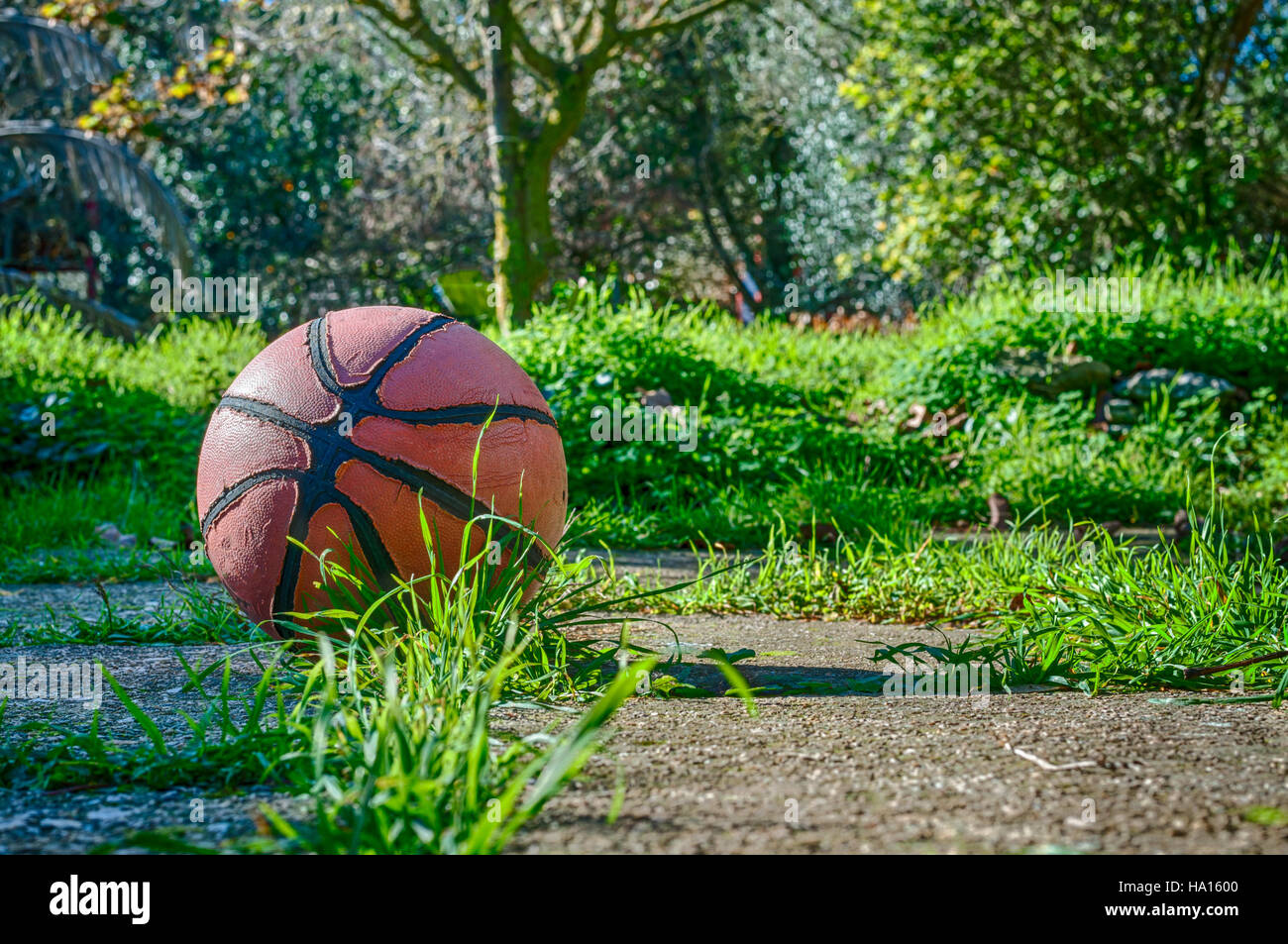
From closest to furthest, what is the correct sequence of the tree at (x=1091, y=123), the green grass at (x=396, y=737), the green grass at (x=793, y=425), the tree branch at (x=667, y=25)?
1. the green grass at (x=396, y=737)
2. the green grass at (x=793, y=425)
3. the tree branch at (x=667, y=25)
4. the tree at (x=1091, y=123)

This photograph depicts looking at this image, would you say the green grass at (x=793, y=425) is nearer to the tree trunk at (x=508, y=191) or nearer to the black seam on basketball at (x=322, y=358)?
the tree trunk at (x=508, y=191)

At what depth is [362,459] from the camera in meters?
3.23

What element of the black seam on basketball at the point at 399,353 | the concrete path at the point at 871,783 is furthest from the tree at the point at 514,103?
the concrete path at the point at 871,783

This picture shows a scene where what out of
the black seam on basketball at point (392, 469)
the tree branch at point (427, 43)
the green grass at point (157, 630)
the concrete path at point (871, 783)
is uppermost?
the tree branch at point (427, 43)

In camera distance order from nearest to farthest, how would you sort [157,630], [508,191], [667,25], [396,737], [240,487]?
[396,737] → [240,487] → [157,630] → [667,25] → [508,191]

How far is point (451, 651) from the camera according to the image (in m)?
2.50

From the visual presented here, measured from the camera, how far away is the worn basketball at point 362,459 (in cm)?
323

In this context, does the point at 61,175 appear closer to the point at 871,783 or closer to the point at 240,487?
the point at 240,487

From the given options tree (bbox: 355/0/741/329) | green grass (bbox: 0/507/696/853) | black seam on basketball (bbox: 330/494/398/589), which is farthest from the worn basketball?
tree (bbox: 355/0/741/329)

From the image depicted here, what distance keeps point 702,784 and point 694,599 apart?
2.35 meters

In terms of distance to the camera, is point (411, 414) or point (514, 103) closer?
point (411, 414)

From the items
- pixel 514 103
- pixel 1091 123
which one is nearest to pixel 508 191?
pixel 514 103

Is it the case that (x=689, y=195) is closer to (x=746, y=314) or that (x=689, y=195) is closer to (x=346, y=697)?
(x=746, y=314)

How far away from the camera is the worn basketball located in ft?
10.6
